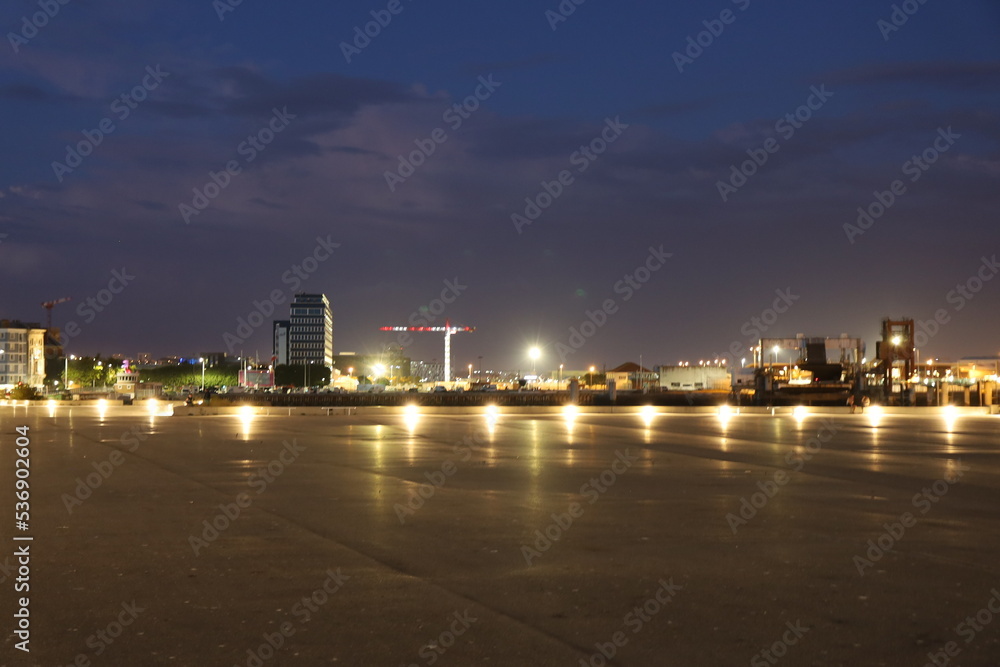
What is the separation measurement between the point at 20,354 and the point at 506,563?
191 m

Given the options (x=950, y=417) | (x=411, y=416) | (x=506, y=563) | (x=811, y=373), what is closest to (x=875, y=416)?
(x=950, y=417)

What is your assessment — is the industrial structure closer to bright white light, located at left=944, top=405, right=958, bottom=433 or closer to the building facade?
bright white light, located at left=944, top=405, right=958, bottom=433

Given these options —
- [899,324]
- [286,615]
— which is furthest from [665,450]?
[899,324]

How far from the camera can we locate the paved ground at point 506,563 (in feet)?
20.9

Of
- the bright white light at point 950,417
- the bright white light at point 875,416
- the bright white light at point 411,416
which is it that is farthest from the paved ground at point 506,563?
the bright white light at point 875,416

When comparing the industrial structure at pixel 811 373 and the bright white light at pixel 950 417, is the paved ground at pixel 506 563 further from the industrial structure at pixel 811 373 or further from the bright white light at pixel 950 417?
the industrial structure at pixel 811 373

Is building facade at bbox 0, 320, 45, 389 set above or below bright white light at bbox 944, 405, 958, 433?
above

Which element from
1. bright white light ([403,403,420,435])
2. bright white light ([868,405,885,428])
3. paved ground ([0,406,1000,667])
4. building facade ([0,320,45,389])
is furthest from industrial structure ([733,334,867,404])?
building facade ([0,320,45,389])

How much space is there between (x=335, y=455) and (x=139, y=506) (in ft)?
28.4

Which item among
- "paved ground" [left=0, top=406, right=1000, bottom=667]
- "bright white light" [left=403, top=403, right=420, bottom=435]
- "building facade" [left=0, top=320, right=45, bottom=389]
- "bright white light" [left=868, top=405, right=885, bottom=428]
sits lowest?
"bright white light" [left=868, top=405, right=885, bottom=428]

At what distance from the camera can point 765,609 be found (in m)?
7.20

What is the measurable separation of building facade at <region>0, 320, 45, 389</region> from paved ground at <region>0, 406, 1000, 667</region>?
572ft

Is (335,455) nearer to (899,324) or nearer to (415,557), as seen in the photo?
(415,557)

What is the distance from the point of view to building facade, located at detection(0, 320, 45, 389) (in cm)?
17375
